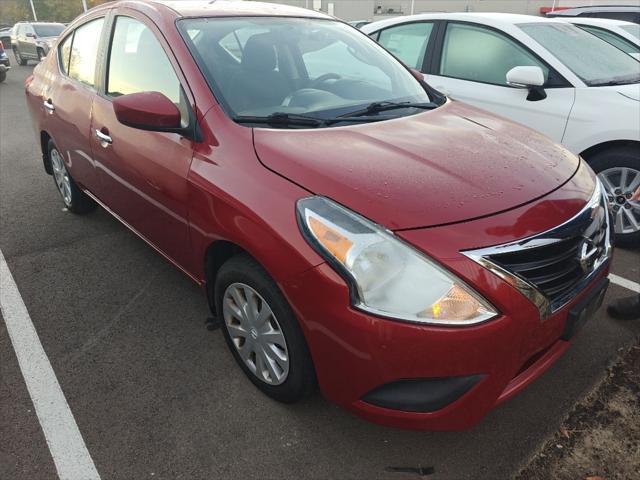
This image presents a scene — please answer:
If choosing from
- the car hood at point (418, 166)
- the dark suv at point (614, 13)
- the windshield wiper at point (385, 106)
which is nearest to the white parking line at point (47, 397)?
the car hood at point (418, 166)

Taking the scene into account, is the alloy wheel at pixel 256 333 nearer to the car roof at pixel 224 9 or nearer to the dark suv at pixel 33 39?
the car roof at pixel 224 9

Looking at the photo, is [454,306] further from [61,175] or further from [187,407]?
[61,175]

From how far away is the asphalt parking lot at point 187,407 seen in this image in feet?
6.40

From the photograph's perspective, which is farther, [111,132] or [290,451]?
[111,132]

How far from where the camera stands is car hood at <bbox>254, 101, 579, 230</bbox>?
171 cm

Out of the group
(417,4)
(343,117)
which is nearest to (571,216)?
(343,117)

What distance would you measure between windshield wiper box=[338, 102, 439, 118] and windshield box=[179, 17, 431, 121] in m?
0.04

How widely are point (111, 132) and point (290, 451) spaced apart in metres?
2.04

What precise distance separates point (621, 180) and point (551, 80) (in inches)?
37.2

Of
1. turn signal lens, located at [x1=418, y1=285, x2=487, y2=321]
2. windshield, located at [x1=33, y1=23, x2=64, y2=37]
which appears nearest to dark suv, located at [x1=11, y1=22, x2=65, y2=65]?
windshield, located at [x1=33, y1=23, x2=64, y2=37]

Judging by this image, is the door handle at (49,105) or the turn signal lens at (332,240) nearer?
the turn signal lens at (332,240)

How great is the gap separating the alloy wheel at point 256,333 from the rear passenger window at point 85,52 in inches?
76.3

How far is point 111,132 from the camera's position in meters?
2.85

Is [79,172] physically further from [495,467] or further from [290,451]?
[495,467]
